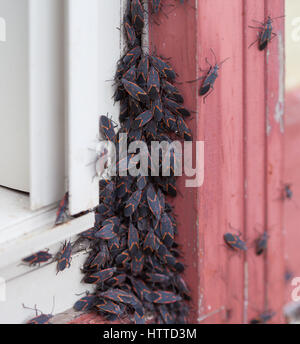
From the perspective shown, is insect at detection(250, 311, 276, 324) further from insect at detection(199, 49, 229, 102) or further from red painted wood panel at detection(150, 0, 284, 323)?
insect at detection(199, 49, 229, 102)

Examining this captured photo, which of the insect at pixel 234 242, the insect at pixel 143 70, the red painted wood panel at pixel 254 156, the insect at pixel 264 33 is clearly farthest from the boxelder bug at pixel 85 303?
the insect at pixel 264 33

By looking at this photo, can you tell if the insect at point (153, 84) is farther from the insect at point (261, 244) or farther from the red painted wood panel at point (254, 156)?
the insect at point (261, 244)

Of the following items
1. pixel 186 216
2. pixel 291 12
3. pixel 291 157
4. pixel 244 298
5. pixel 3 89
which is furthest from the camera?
pixel 291 157

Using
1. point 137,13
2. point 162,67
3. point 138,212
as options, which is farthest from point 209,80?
point 138,212

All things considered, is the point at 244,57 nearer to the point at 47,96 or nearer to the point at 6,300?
the point at 47,96

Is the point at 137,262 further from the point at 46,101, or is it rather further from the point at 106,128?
the point at 46,101

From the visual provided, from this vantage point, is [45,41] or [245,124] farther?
[245,124]
